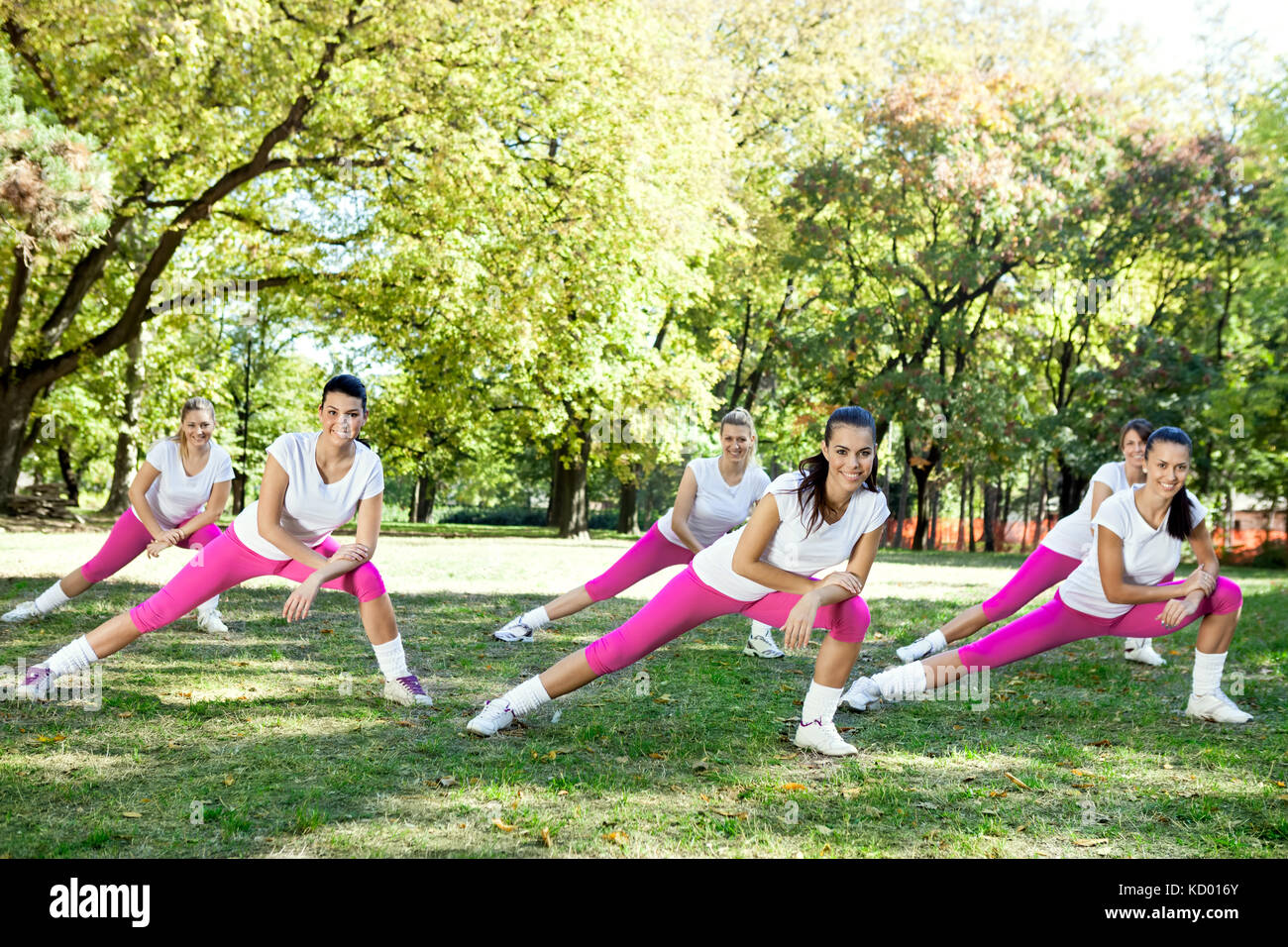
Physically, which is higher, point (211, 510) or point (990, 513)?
point (211, 510)

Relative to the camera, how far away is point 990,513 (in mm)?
42000

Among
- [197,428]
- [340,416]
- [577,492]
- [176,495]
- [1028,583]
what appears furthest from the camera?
[577,492]

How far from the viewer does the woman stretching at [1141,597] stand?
6102mm

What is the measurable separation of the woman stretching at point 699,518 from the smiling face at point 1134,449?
107 inches

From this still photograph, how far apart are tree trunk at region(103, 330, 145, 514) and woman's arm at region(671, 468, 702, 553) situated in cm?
1900

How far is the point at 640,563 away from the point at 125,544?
13.6 ft

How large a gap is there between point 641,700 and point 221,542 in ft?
9.11

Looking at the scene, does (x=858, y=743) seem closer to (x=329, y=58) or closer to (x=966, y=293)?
(x=329, y=58)

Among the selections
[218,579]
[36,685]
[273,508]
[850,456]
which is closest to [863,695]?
[850,456]

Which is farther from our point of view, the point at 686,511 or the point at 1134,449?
the point at 686,511

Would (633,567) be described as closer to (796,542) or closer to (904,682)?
(904,682)

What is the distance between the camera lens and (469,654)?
27.1ft

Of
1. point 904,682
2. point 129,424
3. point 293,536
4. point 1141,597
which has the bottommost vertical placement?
point 904,682

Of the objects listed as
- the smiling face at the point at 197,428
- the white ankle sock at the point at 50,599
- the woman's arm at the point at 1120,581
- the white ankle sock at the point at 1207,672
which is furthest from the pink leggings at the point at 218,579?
the white ankle sock at the point at 1207,672
